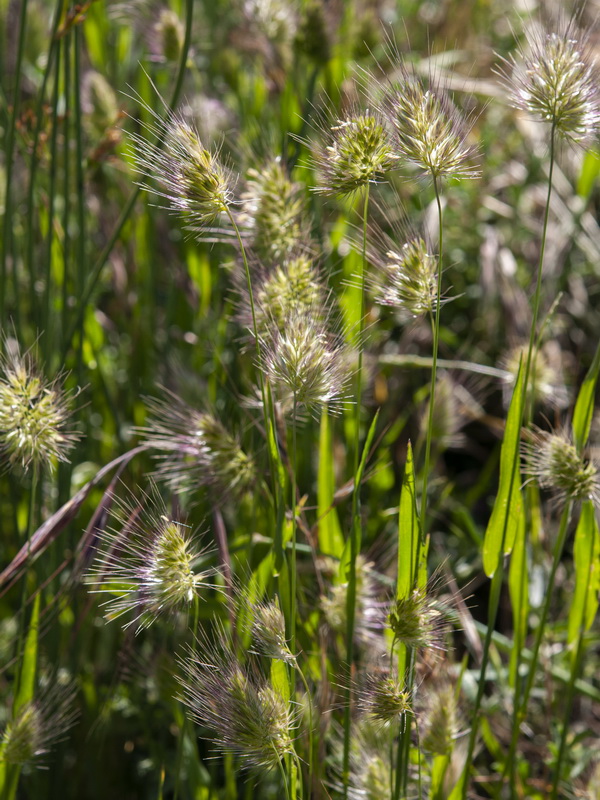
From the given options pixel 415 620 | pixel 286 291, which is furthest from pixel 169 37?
pixel 415 620

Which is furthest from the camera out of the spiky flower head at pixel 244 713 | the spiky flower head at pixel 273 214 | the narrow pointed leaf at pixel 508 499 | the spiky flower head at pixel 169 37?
the spiky flower head at pixel 169 37

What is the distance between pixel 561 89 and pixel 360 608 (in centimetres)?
60

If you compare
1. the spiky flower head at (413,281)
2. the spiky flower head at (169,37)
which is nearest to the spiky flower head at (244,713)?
the spiky flower head at (413,281)

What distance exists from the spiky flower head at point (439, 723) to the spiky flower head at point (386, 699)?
15 centimetres

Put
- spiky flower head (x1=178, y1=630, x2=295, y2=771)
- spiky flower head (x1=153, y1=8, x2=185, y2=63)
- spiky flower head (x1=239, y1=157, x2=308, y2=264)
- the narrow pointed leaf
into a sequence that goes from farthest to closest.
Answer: spiky flower head (x1=153, y1=8, x2=185, y2=63) → spiky flower head (x1=239, y1=157, x2=308, y2=264) → the narrow pointed leaf → spiky flower head (x1=178, y1=630, x2=295, y2=771)

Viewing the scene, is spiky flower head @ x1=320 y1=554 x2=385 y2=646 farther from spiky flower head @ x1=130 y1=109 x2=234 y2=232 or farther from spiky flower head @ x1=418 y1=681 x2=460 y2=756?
spiky flower head @ x1=130 y1=109 x2=234 y2=232

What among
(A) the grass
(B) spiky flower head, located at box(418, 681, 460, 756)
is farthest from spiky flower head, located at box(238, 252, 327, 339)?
(B) spiky flower head, located at box(418, 681, 460, 756)

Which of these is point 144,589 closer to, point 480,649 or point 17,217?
point 480,649

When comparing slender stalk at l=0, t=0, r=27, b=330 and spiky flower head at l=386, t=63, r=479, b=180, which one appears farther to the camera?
slender stalk at l=0, t=0, r=27, b=330

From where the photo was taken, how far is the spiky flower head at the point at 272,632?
0.71 m

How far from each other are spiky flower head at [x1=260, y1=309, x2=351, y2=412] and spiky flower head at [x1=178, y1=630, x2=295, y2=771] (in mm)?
227

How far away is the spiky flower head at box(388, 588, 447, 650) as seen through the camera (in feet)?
2.38

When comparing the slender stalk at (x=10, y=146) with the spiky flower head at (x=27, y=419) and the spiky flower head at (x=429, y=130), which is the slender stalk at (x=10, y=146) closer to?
the spiky flower head at (x=27, y=419)

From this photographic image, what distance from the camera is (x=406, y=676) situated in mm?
770
